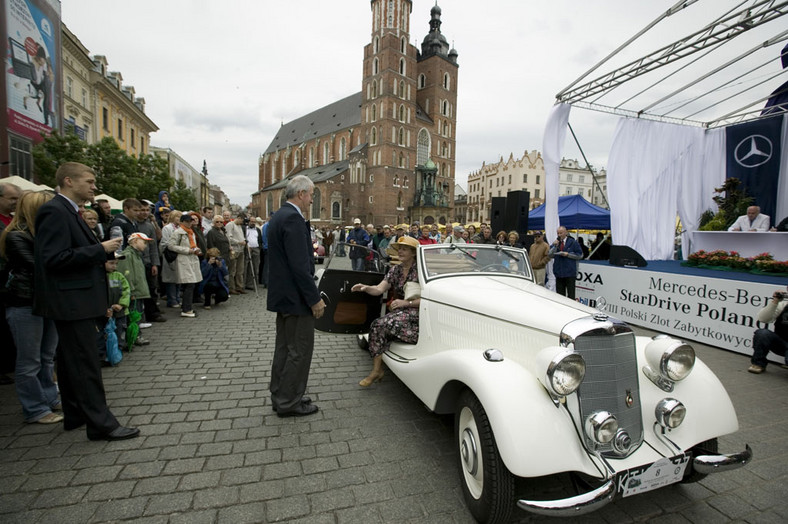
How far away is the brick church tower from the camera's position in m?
51.3

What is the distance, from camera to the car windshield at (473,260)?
3.76m

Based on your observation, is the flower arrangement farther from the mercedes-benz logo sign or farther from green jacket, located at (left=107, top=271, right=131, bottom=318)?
green jacket, located at (left=107, top=271, right=131, bottom=318)

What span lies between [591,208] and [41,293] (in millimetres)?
14227

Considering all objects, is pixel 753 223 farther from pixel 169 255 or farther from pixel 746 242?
pixel 169 255

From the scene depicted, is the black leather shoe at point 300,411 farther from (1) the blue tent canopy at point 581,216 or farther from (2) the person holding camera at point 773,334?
(1) the blue tent canopy at point 581,216

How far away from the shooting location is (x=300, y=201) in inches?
132

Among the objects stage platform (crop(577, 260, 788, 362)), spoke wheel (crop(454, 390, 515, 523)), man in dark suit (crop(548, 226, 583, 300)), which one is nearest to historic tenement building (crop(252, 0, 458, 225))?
man in dark suit (crop(548, 226, 583, 300))

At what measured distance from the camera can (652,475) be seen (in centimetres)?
198

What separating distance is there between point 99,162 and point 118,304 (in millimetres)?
17364

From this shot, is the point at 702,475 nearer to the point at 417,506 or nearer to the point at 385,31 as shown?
the point at 417,506

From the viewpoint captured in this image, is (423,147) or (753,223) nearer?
(753,223)

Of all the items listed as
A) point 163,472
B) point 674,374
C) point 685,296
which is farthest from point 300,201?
point 685,296

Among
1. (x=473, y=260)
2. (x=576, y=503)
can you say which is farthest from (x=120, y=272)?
(x=576, y=503)

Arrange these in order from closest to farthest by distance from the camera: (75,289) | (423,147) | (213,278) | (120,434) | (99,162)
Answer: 1. (75,289)
2. (120,434)
3. (213,278)
4. (99,162)
5. (423,147)
